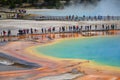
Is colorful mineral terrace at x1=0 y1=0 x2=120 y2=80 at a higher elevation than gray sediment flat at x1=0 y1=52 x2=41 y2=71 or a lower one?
lower

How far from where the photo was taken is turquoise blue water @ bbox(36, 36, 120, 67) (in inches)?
1035

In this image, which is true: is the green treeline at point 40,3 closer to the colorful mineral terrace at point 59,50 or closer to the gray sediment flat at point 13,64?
the colorful mineral terrace at point 59,50

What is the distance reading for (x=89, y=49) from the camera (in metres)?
29.6

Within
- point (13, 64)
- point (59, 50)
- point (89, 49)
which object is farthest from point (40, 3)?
point (13, 64)

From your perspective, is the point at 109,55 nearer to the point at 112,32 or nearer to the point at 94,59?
the point at 94,59

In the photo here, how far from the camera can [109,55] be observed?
27297 mm

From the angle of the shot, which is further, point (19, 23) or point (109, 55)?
point (19, 23)

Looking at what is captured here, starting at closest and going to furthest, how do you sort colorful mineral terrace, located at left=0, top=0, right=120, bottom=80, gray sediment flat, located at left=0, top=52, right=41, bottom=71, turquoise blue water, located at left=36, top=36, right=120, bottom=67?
colorful mineral terrace, located at left=0, top=0, right=120, bottom=80 → gray sediment flat, located at left=0, top=52, right=41, bottom=71 → turquoise blue water, located at left=36, top=36, right=120, bottom=67

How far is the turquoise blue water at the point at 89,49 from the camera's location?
86.3 ft

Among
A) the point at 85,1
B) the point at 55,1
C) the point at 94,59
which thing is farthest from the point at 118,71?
the point at 85,1

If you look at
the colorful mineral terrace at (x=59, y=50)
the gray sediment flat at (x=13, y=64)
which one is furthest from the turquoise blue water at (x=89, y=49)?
the gray sediment flat at (x=13, y=64)

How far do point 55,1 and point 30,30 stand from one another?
29702 millimetres

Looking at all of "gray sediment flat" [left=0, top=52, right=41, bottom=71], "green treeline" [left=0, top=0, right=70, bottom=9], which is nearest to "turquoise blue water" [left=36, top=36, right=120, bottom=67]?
"gray sediment flat" [left=0, top=52, right=41, bottom=71]

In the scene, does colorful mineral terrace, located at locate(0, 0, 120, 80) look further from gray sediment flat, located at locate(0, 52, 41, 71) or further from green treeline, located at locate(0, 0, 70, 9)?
green treeline, located at locate(0, 0, 70, 9)
